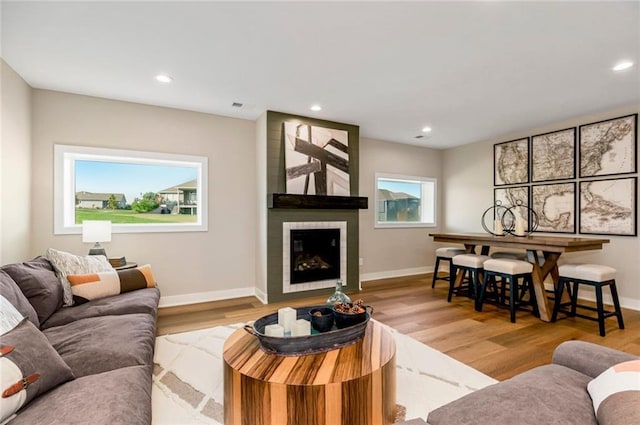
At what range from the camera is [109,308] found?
2406mm

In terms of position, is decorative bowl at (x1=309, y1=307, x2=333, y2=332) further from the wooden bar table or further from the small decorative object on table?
the wooden bar table

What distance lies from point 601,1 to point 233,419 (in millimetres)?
3282

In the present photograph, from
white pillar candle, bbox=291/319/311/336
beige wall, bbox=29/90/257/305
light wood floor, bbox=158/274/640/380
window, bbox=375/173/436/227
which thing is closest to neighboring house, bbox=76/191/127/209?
beige wall, bbox=29/90/257/305

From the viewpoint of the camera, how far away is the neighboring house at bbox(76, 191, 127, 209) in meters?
3.68

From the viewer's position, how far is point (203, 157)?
4.15 metres

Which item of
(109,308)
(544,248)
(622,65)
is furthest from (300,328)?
(622,65)

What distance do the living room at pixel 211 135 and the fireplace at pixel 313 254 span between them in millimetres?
386

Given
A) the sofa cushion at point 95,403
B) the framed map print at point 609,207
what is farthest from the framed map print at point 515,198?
the sofa cushion at point 95,403

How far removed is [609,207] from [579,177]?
52 cm

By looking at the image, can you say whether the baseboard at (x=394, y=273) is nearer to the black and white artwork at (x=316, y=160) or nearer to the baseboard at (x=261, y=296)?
the black and white artwork at (x=316, y=160)

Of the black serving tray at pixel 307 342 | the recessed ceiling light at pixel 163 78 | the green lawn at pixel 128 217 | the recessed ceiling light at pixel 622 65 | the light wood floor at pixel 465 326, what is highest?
the recessed ceiling light at pixel 622 65

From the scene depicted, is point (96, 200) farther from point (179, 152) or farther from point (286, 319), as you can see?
point (286, 319)

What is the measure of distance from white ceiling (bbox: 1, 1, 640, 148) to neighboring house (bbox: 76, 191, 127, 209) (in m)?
1.17

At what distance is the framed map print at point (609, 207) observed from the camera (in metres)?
3.83
